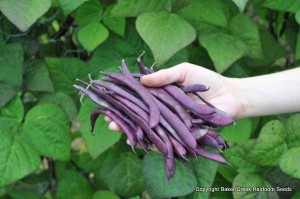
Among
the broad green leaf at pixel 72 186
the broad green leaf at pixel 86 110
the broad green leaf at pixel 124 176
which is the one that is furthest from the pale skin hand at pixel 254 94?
the broad green leaf at pixel 72 186

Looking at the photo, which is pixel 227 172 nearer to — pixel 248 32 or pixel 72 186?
pixel 248 32

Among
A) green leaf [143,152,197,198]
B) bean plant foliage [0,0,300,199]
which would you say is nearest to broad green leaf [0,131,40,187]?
bean plant foliage [0,0,300,199]

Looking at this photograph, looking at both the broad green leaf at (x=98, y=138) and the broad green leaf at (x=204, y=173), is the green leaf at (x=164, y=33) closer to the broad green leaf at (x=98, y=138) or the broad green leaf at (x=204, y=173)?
the broad green leaf at (x=98, y=138)

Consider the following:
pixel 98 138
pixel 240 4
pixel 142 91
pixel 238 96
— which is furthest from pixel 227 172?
pixel 240 4

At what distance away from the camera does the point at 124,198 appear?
80.0 inches

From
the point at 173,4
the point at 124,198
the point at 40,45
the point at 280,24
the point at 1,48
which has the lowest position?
the point at 124,198

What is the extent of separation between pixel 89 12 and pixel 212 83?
51 cm

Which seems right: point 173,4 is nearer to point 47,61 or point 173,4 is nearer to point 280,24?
point 47,61

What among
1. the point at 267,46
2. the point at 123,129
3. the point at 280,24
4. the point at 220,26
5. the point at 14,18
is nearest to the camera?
the point at 123,129

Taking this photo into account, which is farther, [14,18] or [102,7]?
[102,7]

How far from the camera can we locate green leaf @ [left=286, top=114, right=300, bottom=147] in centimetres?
169

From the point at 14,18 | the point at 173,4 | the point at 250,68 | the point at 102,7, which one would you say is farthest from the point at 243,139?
the point at 14,18

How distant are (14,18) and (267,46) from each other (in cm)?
98

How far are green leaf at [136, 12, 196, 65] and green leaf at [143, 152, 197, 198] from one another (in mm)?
412
